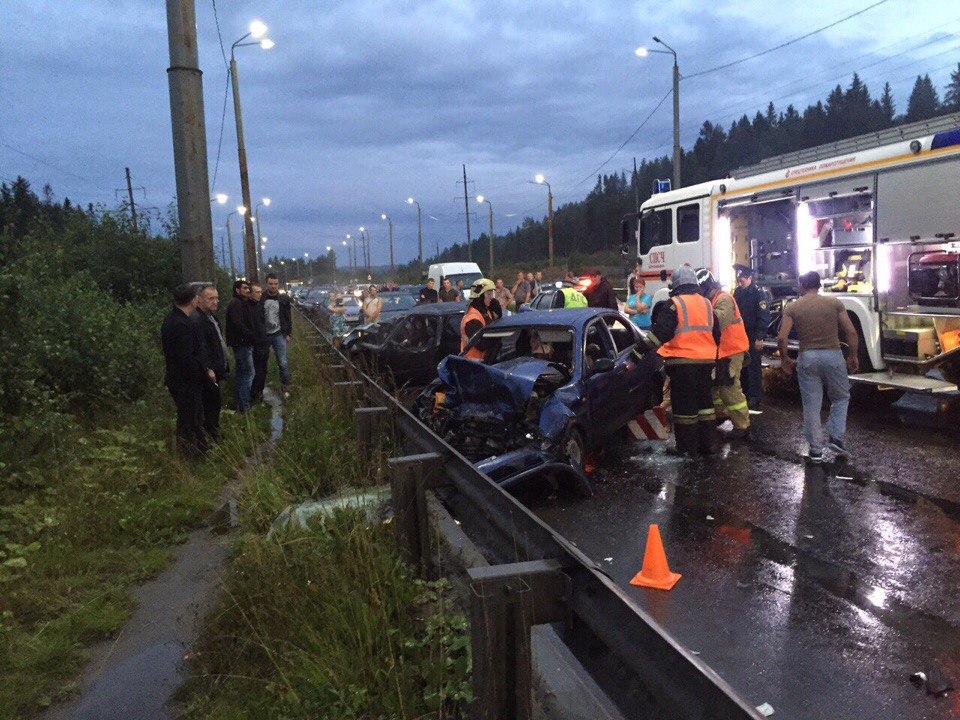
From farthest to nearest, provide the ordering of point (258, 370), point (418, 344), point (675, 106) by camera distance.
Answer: point (675, 106) → point (418, 344) → point (258, 370)

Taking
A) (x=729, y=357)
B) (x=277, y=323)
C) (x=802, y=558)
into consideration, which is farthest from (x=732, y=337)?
(x=277, y=323)

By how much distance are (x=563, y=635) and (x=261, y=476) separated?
3785 mm

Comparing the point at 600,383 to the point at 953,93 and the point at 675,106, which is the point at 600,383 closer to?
the point at 675,106

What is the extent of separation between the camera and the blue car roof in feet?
25.9

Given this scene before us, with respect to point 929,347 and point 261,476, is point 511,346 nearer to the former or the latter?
point 261,476

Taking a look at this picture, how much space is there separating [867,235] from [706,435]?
527 centimetres

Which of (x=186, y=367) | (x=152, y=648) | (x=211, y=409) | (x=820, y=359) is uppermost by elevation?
(x=186, y=367)

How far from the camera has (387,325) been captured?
13.9 metres

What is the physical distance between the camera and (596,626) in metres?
2.21

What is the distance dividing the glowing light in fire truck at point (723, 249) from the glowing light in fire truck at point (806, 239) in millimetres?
1659

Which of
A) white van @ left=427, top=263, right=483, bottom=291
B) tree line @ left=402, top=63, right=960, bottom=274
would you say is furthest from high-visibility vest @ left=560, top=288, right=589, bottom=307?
tree line @ left=402, top=63, right=960, bottom=274

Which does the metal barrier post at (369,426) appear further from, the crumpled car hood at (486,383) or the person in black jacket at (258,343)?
the person in black jacket at (258,343)

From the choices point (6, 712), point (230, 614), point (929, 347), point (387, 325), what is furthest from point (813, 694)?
point (387, 325)

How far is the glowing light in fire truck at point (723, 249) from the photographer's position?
13.5 metres
